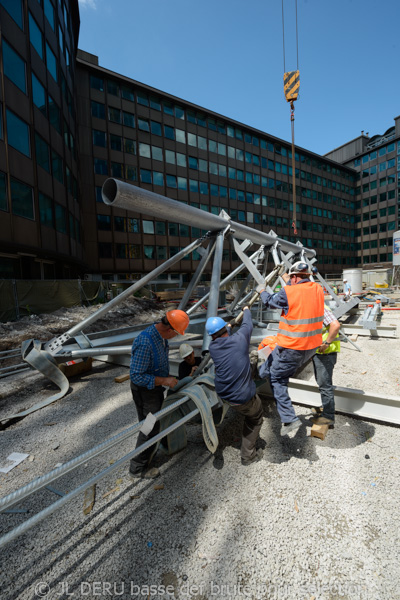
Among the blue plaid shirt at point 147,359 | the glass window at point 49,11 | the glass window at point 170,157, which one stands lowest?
the blue plaid shirt at point 147,359

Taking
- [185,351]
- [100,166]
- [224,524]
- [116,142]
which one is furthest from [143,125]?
[224,524]

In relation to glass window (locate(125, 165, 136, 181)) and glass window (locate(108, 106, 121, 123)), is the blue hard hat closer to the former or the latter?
glass window (locate(125, 165, 136, 181))

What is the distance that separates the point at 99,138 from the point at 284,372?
32043mm

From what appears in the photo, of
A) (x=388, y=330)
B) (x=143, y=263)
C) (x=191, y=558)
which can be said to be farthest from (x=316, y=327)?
(x=143, y=263)

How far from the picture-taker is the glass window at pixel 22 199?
41.8 ft

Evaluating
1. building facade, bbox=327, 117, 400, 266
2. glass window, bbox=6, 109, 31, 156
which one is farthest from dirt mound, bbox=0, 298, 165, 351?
building facade, bbox=327, 117, 400, 266

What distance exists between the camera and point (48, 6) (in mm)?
16047

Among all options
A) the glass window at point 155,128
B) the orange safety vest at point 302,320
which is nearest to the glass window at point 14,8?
the glass window at point 155,128

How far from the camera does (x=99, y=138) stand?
27.7m

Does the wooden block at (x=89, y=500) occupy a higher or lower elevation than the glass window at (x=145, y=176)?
lower

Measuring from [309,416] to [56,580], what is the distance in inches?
129

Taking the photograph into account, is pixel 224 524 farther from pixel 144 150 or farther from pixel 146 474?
pixel 144 150

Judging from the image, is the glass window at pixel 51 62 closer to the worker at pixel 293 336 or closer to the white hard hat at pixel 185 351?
the white hard hat at pixel 185 351

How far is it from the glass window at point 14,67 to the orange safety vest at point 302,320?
16593 millimetres
